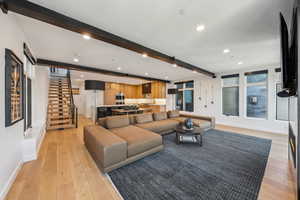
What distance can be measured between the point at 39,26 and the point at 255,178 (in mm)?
4775

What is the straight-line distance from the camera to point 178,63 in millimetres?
4297

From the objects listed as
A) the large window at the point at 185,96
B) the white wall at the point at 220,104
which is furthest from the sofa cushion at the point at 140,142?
the large window at the point at 185,96

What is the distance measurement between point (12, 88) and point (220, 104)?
24.7 feet

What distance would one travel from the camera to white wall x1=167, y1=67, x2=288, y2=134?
4.91 metres

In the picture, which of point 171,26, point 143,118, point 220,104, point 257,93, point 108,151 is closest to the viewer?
point 108,151

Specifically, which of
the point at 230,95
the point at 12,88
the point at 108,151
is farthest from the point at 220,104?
the point at 12,88

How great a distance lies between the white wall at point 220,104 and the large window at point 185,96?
1.24ft

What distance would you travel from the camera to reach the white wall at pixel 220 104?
4.91 meters

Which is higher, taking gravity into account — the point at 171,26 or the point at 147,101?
the point at 171,26

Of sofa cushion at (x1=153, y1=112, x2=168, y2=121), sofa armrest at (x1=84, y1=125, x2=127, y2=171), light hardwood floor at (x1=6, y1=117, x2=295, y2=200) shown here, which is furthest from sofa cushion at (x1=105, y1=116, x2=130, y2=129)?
sofa cushion at (x1=153, y1=112, x2=168, y2=121)

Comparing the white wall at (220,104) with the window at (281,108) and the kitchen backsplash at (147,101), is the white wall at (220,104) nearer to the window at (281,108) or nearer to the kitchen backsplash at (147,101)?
the window at (281,108)

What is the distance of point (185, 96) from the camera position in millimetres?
8398

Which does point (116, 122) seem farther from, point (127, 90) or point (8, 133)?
point (127, 90)

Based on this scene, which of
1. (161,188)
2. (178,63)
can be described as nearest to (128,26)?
(178,63)
